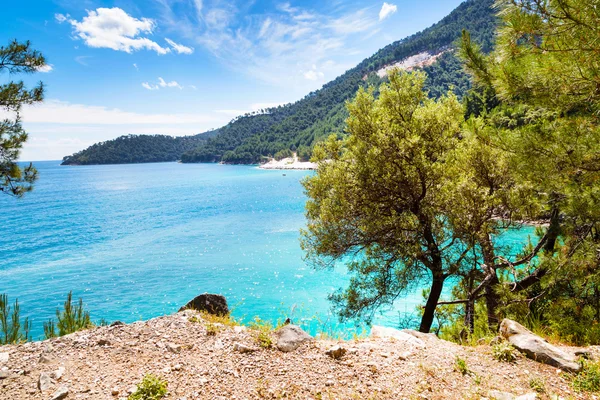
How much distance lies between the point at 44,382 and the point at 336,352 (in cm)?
448

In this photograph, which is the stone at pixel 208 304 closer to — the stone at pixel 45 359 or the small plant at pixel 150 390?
the stone at pixel 45 359

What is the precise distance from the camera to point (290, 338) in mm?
5656

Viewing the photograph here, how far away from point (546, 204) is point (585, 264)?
77.8 inches

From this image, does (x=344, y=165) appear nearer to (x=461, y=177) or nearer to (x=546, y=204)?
(x=461, y=177)

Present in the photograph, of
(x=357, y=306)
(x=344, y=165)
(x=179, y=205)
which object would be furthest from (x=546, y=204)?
(x=179, y=205)

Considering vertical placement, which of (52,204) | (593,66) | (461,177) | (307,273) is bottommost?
(307,273)

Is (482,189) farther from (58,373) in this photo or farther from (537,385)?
(58,373)

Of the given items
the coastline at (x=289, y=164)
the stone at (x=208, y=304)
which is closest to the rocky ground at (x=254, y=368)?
the stone at (x=208, y=304)

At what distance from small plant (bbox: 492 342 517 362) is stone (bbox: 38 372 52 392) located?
7.06m

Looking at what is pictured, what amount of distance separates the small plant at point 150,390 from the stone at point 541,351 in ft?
19.1

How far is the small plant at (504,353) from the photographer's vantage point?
5168 mm

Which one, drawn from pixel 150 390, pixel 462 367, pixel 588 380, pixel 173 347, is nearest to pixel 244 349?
pixel 173 347

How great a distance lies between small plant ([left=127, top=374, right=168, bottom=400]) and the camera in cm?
420

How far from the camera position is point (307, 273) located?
2644 centimetres
